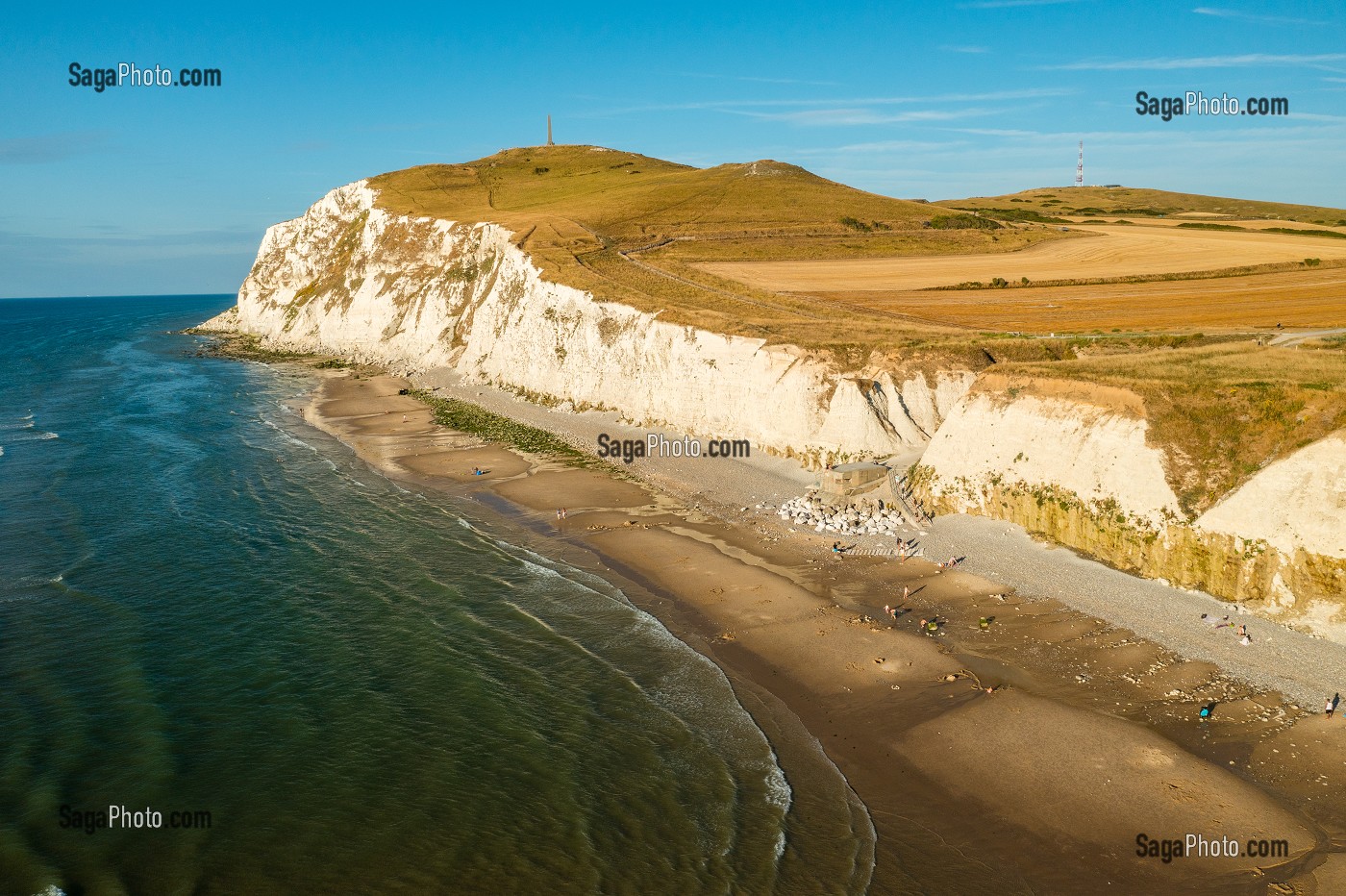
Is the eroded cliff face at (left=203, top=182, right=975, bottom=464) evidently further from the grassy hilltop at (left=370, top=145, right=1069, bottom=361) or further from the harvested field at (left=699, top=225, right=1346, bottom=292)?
the harvested field at (left=699, top=225, right=1346, bottom=292)

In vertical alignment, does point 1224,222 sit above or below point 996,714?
above

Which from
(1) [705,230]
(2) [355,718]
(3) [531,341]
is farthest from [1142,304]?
(2) [355,718]

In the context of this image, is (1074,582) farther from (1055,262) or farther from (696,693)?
(1055,262)

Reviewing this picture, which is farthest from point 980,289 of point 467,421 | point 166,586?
point 166,586

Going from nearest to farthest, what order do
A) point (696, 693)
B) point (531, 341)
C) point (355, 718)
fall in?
point (355, 718) → point (696, 693) → point (531, 341)

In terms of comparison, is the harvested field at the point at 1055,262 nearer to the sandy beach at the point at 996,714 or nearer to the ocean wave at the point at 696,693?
the sandy beach at the point at 996,714
